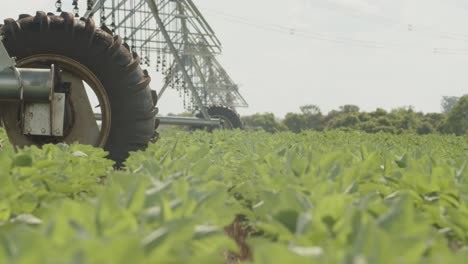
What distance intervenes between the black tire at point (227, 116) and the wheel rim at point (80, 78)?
1502cm

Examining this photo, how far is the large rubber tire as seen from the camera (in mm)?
5543

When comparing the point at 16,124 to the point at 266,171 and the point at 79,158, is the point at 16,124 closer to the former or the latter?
the point at 79,158

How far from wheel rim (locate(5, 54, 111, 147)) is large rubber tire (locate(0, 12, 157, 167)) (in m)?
0.03

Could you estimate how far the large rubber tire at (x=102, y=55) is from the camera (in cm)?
554

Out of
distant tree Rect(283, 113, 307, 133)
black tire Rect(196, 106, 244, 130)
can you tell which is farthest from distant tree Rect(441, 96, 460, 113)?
black tire Rect(196, 106, 244, 130)

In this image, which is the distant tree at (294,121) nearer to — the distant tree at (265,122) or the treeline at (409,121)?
the distant tree at (265,122)

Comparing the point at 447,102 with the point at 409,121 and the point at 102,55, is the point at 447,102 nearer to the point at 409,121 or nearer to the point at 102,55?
the point at 409,121

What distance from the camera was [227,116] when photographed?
21.3 metres

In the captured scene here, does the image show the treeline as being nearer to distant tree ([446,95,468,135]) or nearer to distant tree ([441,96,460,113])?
distant tree ([446,95,468,135])

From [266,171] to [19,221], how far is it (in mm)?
1173

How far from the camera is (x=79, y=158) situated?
3.16 meters

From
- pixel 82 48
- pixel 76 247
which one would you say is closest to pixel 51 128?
pixel 82 48

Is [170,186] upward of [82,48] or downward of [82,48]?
downward

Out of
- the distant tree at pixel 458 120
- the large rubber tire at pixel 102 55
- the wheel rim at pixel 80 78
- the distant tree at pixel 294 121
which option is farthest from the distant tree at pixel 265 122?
the wheel rim at pixel 80 78
